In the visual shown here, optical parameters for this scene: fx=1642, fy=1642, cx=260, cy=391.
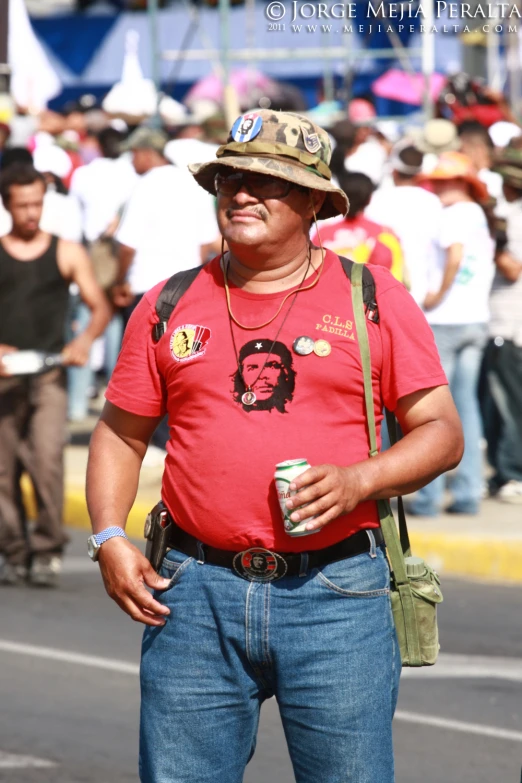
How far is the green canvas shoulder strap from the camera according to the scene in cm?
358

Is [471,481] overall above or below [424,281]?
below

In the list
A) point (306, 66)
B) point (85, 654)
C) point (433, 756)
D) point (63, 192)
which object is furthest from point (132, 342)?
point (306, 66)

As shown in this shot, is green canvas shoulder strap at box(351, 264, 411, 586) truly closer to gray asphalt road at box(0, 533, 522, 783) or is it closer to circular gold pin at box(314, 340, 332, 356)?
circular gold pin at box(314, 340, 332, 356)

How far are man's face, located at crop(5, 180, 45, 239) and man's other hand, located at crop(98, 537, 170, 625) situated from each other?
17.3 ft

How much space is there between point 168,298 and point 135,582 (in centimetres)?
65

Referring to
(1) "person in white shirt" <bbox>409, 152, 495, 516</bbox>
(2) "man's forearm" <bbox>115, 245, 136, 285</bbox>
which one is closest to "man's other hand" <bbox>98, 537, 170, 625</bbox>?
(1) "person in white shirt" <bbox>409, 152, 495, 516</bbox>

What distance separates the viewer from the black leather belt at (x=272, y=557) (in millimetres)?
3520

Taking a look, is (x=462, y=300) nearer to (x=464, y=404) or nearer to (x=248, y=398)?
(x=464, y=404)

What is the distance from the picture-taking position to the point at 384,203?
33.4 feet

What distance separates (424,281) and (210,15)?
849 inches

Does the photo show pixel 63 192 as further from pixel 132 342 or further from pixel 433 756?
pixel 132 342

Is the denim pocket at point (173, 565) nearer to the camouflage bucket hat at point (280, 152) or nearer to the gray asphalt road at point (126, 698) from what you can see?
the camouflage bucket hat at point (280, 152)

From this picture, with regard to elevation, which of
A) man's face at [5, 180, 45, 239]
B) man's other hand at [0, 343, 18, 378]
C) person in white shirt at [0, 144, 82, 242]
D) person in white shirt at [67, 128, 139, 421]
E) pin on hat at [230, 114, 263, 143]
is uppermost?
pin on hat at [230, 114, 263, 143]

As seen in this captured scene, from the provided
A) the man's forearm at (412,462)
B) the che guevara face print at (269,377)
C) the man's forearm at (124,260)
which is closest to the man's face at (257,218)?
the che guevara face print at (269,377)
